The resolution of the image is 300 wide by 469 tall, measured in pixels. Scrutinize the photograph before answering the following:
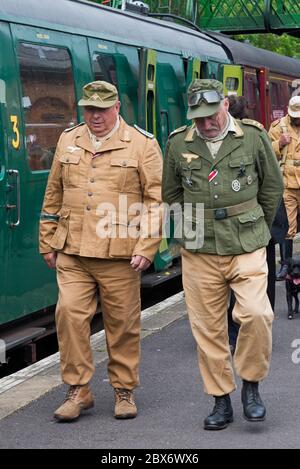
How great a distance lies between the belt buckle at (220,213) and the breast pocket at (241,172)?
5.2 inches

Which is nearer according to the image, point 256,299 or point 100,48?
point 256,299

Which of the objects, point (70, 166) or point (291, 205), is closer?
point (70, 166)

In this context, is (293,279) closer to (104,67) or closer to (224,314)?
(104,67)

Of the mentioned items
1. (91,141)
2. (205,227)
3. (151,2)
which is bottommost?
(205,227)

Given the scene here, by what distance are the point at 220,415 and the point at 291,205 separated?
5816mm

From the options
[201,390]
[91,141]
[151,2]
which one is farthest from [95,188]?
[151,2]

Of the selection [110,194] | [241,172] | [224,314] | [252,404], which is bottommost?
[252,404]

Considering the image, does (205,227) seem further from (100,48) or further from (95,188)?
(100,48)

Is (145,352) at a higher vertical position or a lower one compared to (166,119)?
lower

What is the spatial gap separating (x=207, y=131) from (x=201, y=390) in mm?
1786

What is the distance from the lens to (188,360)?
8.10 meters

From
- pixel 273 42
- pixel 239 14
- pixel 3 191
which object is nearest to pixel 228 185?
pixel 3 191

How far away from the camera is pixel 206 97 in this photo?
6.09 meters
